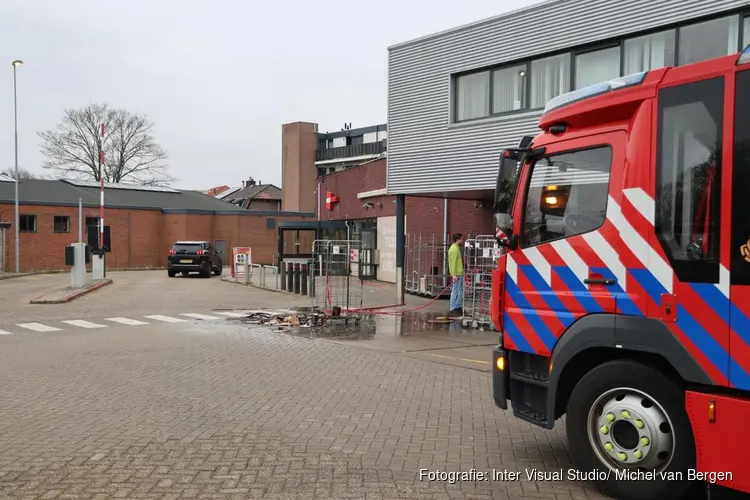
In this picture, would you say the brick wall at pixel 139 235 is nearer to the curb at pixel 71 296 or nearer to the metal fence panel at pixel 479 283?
the curb at pixel 71 296

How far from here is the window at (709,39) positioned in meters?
12.0

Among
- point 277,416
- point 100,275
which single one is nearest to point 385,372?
point 277,416

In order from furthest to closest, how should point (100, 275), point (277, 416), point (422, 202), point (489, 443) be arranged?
point (100, 275), point (422, 202), point (277, 416), point (489, 443)

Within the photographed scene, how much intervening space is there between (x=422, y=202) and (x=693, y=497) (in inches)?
768

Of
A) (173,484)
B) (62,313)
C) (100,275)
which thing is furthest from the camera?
(100,275)

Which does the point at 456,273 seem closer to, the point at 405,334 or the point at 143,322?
the point at 405,334

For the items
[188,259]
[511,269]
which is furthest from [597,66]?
[188,259]

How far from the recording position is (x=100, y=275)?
27.4m

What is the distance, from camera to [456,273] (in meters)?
15.7

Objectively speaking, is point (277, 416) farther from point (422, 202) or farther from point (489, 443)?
point (422, 202)

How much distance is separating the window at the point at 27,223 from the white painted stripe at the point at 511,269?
4331cm

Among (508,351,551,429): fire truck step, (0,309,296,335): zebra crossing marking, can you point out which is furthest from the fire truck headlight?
(0,309,296,335): zebra crossing marking

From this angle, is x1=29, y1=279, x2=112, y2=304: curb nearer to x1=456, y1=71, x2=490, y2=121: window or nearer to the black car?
the black car

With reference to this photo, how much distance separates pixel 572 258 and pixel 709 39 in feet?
31.8
